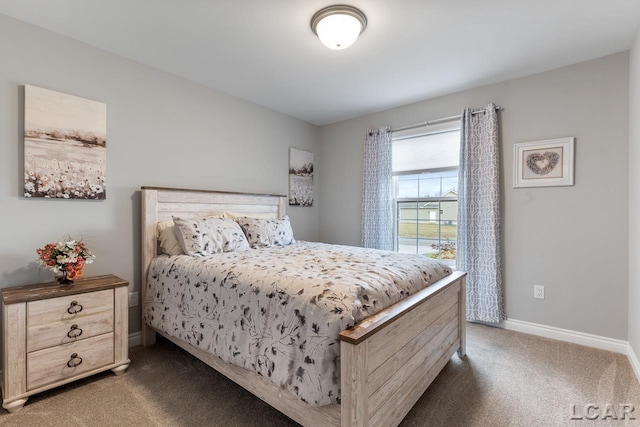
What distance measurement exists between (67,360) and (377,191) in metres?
3.21

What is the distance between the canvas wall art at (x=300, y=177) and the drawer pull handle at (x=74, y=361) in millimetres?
2618

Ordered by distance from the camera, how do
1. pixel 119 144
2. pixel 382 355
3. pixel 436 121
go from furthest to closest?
pixel 436 121, pixel 119 144, pixel 382 355

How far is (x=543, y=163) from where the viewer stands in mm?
2684

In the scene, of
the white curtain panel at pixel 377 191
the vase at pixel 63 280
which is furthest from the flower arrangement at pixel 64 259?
the white curtain panel at pixel 377 191

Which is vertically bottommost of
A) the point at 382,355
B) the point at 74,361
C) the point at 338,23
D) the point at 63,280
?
the point at 74,361

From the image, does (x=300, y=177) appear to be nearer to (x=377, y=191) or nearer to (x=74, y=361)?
(x=377, y=191)

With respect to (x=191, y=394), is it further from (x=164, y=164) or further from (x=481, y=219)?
(x=481, y=219)

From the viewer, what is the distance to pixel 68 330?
1.83 m

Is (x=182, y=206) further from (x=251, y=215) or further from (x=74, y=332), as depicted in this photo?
(x=74, y=332)

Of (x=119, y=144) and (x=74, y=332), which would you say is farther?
(x=119, y=144)

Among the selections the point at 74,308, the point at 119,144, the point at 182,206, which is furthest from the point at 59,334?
the point at 119,144

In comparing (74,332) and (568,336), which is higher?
(74,332)

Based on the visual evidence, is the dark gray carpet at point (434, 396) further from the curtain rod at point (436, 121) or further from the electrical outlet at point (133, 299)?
the curtain rod at point (436, 121)

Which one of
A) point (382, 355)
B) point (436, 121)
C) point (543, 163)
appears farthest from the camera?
point (436, 121)
